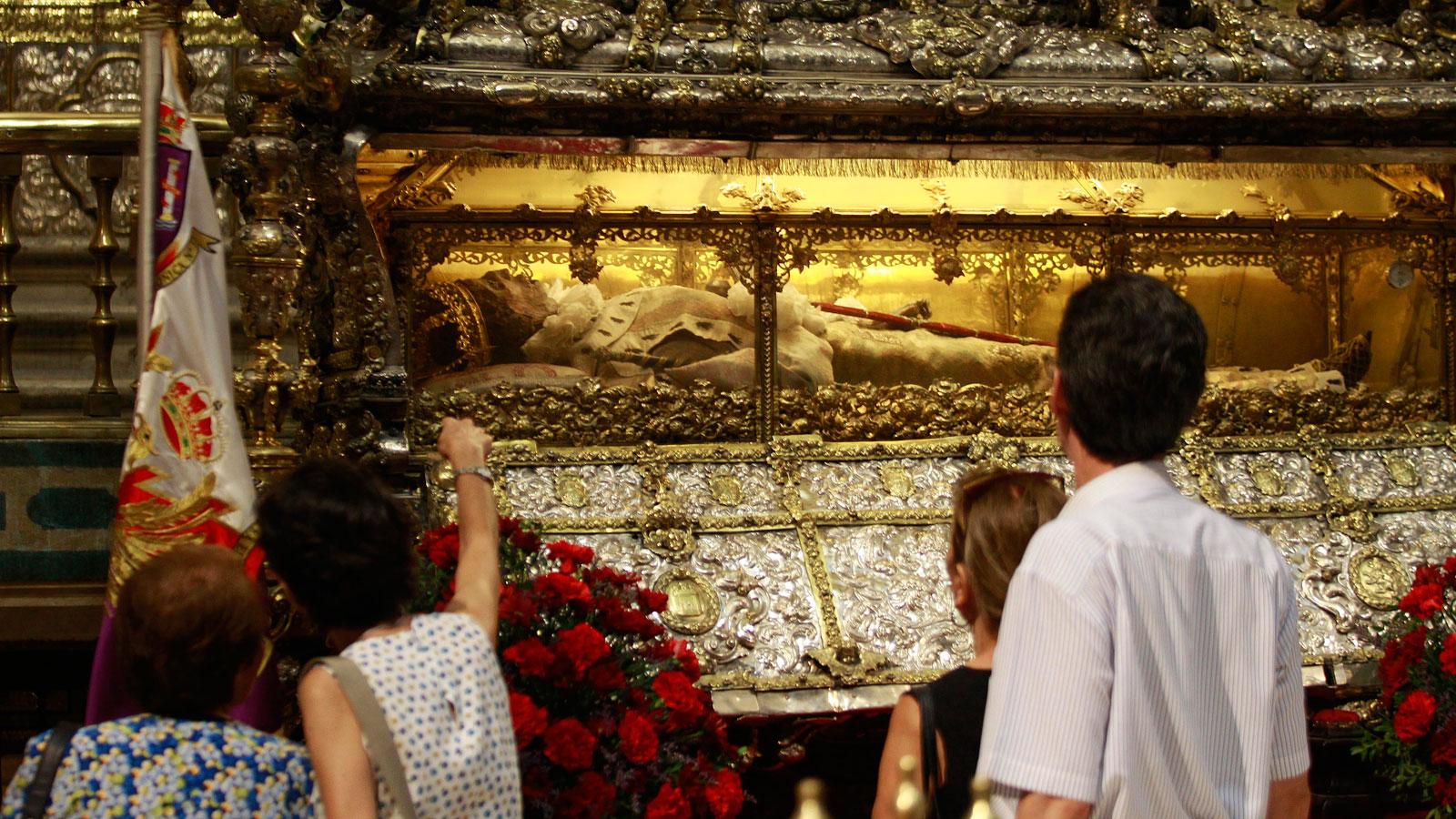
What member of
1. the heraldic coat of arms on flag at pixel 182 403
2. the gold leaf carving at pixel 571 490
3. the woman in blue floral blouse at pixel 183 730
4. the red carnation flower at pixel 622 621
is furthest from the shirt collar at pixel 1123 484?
the gold leaf carving at pixel 571 490

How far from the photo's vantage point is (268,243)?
13.5 ft

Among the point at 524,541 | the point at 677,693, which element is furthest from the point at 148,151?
the point at 677,693

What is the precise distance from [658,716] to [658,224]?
2350mm

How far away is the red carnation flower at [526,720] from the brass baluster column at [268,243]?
95cm

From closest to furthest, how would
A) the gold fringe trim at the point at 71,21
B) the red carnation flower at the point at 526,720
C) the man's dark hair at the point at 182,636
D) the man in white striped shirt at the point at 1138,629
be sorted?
the man in white striped shirt at the point at 1138,629
the man's dark hair at the point at 182,636
the red carnation flower at the point at 526,720
the gold fringe trim at the point at 71,21

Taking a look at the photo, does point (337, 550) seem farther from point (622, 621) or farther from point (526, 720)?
point (622, 621)

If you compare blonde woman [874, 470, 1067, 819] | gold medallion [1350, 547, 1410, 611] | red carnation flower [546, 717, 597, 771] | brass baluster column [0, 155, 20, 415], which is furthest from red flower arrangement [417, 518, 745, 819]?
gold medallion [1350, 547, 1410, 611]

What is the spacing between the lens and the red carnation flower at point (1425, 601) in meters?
4.36

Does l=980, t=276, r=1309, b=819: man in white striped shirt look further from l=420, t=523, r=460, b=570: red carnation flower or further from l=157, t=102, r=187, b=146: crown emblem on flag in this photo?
l=157, t=102, r=187, b=146: crown emblem on flag

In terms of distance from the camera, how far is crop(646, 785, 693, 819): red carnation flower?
12.0 ft

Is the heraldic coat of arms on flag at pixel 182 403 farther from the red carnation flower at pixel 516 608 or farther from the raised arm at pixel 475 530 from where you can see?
the raised arm at pixel 475 530

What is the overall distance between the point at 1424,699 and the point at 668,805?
1.99 metres

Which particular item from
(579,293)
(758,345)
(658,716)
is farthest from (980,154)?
Result: (658,716)

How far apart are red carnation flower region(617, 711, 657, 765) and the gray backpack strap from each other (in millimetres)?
1500
